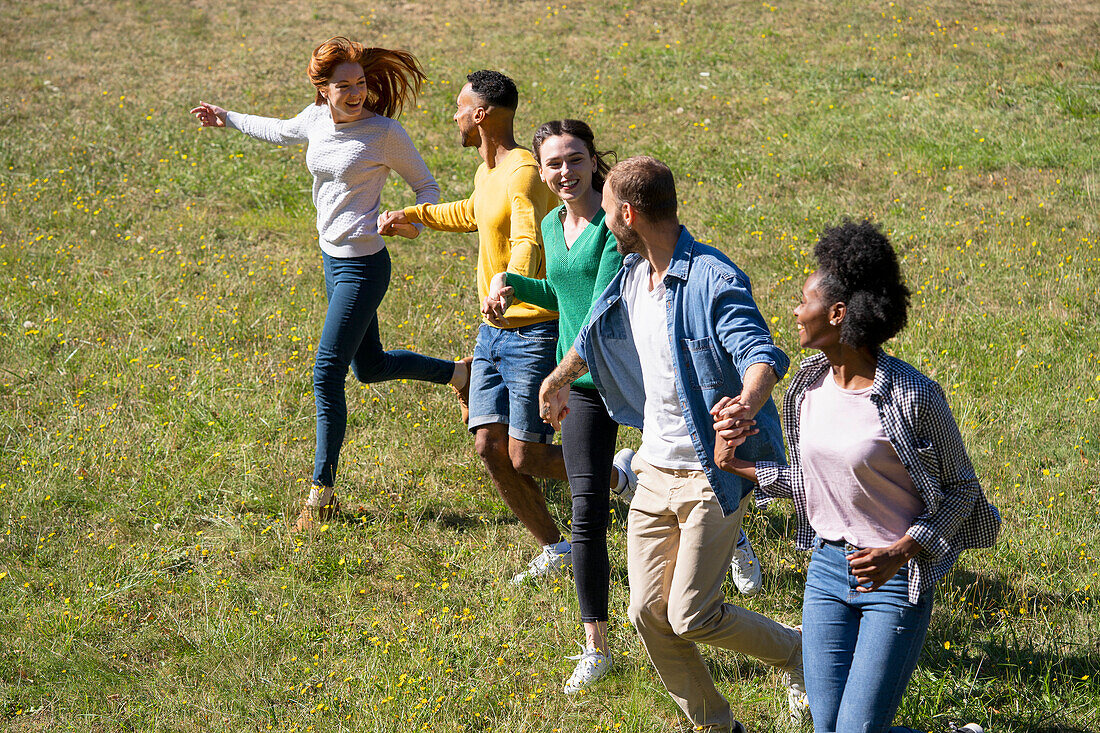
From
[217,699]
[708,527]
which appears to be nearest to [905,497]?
[708,527]

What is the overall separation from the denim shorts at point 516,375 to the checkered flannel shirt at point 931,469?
2079mm

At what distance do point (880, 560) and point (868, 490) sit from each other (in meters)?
0.22

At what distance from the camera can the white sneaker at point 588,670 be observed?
167 inches

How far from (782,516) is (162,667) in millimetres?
3192

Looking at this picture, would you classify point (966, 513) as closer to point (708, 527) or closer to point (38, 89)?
point (708, 527)

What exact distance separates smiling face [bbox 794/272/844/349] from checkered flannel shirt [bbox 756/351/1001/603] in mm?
160

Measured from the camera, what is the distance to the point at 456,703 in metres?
4.20

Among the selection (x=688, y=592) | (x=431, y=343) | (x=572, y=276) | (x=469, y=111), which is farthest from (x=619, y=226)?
(x=431, y=343)

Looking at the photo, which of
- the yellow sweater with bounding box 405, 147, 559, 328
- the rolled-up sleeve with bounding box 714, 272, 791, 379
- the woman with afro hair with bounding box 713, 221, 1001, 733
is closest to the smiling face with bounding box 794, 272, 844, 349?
the woman with afro hair with bounding box 713, 221, 1001, 733

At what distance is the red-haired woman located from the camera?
5418mm

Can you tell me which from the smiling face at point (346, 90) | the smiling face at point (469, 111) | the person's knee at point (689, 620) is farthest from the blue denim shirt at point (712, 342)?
the smiling face at point (346, 90)

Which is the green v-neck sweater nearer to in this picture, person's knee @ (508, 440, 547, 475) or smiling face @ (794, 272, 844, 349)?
person's knee @ (508, 440, 547, 475)

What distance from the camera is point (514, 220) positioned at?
459 cm

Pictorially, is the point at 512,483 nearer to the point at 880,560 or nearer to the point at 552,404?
the point at 552,404
